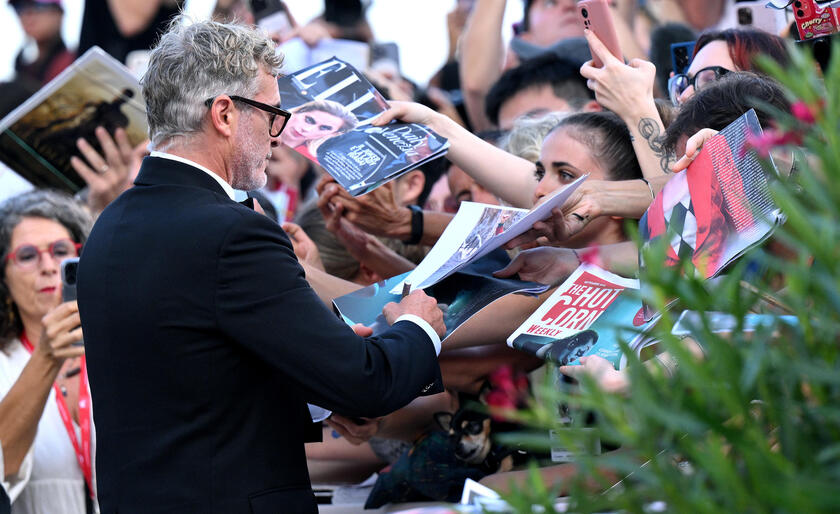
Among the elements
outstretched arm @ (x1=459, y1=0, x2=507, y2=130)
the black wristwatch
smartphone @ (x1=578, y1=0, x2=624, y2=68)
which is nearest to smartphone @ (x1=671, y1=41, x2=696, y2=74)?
smartphone @ (x1=578, y1=0, x2=624, y2=68)

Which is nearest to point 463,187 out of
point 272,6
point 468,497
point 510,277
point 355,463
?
point 355,463

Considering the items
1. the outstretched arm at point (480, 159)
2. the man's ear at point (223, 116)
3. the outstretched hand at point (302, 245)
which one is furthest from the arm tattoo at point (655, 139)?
the outstretched hand at point (302, 245)

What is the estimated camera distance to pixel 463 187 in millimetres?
3707

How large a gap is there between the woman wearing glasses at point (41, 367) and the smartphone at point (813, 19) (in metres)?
2.08

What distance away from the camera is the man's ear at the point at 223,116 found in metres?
2.08

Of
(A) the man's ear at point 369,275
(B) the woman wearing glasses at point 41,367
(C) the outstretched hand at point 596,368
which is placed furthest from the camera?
(A) the man's ear at point 369,275

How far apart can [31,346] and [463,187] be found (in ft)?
5.36

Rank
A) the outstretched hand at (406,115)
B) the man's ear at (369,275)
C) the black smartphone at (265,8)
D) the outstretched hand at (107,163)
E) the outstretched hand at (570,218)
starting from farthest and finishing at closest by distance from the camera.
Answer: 1. the black smartphone at (265,8)
2. the outstretched hand at (107,163)
3. the man's ear at (369,275)
4. the outstretched hand at (406,115)
5. the outstretched hand at (570,218)

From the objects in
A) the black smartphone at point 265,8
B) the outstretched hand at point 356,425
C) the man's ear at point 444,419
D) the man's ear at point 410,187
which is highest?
the black smartphone at point 265,8

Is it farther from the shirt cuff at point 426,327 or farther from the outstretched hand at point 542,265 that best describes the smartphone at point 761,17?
the shirt cuff at point 426,327

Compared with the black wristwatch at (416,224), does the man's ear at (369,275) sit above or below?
below

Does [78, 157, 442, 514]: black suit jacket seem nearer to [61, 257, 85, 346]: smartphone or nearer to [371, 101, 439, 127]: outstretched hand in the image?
[371, 101, 439, 127]: outstretched hand

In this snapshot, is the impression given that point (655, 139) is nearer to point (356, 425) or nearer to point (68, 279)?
point (356, 425)

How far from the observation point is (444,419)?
2744mm
